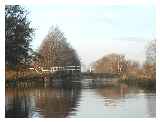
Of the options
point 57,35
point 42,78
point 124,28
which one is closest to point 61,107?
point 42,78

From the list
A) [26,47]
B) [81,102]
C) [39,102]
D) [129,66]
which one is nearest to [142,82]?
[129,66]

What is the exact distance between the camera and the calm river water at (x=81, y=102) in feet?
9.21

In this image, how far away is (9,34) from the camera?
2.87 metres

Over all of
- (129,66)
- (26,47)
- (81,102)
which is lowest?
(81,102)

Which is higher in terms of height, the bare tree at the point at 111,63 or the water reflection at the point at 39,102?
the bare tree at the point at 111,63

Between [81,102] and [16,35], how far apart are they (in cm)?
60

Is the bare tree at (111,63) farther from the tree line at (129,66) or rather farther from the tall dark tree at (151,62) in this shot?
the tall dark tree at (151,62)

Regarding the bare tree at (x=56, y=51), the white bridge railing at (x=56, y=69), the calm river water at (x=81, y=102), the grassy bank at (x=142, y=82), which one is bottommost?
the calm river water at (x=81, y=102)

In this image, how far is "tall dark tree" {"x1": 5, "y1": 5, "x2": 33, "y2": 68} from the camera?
2.86 metres

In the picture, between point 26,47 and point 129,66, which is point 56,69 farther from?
point 129,66

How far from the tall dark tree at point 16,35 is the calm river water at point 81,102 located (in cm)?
20

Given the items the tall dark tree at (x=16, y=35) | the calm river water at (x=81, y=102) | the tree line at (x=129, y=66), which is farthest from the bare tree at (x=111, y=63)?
the tall dark tree at (x=16, y=35)

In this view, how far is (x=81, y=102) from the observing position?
285 cm

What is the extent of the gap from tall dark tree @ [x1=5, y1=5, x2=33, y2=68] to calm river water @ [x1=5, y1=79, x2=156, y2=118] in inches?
8.0
